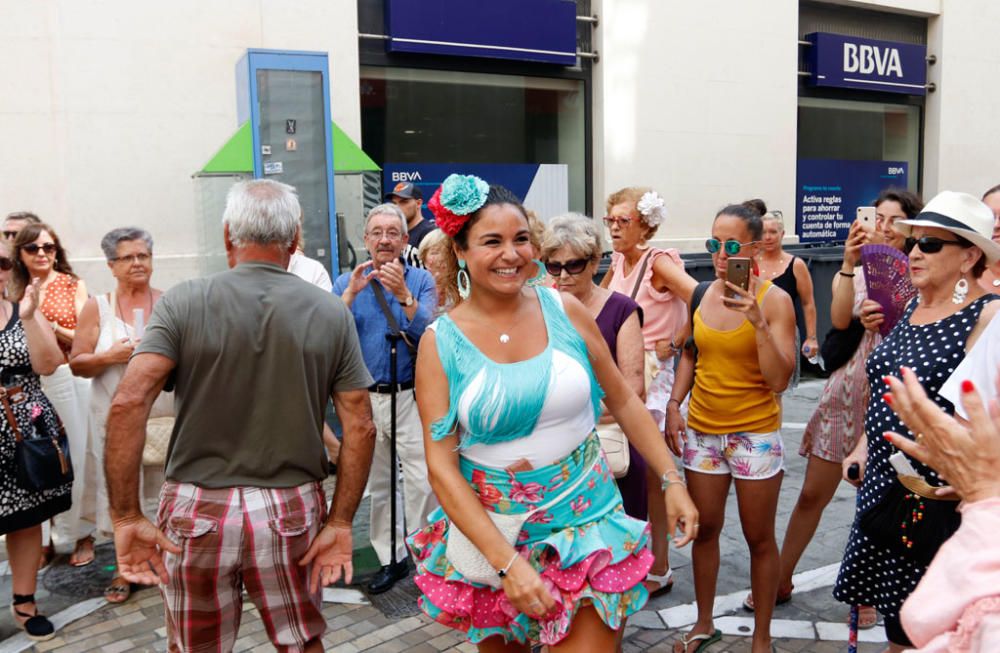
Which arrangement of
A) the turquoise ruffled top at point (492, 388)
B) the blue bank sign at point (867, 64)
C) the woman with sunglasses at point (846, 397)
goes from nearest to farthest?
the turquoise ruffled top at point (492, 388), the woman with sunglasses at point (846, 397), the blue bank sign at point (867, 64)

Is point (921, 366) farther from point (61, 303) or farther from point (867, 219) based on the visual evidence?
point (61, 303)

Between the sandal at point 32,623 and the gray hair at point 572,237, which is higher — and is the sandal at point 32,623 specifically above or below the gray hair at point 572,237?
below

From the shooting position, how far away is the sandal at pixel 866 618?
4.19 metres

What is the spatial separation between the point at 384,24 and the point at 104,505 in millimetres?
6976

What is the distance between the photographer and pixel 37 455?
4.23 metres

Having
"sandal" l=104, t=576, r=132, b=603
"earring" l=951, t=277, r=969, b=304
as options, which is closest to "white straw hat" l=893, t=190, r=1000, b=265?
"earring" l=951, t=277, r=969, b=304

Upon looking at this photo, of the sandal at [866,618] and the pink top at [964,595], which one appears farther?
the sandal at [866,618]

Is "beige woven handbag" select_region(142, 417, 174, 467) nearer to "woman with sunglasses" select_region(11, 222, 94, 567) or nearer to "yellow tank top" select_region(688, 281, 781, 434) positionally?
"woman with sunglasses" select_region(11, 222, 94, 567)

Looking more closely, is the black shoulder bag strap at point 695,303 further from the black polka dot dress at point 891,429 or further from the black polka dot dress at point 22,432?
the black polka dot dress at point 22,432

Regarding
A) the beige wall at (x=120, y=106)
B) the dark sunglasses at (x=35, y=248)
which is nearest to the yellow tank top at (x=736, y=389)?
the dark sunglasses at (x=35, y=248)

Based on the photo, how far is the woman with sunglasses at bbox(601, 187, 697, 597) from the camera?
474cm

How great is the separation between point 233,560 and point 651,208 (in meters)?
2.87

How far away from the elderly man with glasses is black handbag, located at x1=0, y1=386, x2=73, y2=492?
158 centimetres

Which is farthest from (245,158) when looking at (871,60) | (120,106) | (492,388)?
(871,60)
